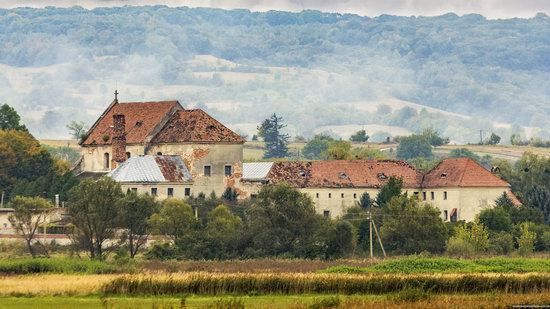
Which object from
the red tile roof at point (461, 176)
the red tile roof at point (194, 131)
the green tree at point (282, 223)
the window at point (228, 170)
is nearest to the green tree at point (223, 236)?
the green tree at point (282, 223)

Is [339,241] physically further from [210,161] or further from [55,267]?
[210,161]

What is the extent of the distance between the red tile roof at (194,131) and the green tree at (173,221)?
63.4 feet

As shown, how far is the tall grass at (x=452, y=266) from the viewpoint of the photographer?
258 ft

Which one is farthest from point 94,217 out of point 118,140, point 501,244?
point 118,140

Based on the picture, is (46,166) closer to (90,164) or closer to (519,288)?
(90,164)

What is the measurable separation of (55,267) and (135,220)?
52.2 ft

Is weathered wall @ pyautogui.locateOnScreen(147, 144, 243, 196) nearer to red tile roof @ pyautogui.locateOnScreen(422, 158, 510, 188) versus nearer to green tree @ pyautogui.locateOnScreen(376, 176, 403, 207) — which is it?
green tree @ pyautogui.locateOnScreen(376, 176, 403, 207)

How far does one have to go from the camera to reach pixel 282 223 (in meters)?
93.7

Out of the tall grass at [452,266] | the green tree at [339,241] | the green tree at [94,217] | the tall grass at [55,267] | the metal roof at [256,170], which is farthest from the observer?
the metal roof at [256,170]

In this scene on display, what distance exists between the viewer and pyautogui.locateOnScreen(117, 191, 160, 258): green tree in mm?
92625

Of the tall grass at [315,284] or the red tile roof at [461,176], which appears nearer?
the tall grass at [315,284]

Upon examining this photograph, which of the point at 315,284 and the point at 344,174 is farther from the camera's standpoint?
the point at 344,174

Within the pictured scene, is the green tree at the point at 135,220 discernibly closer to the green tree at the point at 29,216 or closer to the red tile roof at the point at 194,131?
the green tree at the point at 29,216

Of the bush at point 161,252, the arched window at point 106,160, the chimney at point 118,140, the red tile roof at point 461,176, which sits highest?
the chimney at point 118,140
